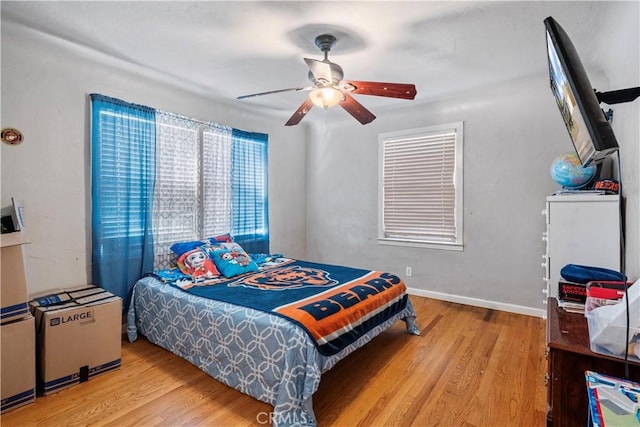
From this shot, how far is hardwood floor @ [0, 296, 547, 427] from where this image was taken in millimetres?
1886

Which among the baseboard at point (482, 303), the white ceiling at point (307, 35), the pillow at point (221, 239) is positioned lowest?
the baseboard at point (482, 303)

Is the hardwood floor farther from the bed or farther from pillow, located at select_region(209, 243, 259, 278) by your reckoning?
pillow, located at select_region(209, 243, 259, 278)

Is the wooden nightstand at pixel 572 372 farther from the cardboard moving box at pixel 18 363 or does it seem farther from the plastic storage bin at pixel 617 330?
the cardboard moving box at pixel 18 363

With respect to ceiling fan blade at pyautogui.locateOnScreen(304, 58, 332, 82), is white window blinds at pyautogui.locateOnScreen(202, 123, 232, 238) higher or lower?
lower

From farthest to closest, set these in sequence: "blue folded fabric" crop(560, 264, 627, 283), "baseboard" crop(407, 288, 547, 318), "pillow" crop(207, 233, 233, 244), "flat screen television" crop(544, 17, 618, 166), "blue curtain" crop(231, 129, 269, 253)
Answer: "blue curtain" crop(231, 129, 269, 253) → "pillow" crop(207, 233, 233, 244) → "baseboard" crop(407, 288, 547, 318) → "blue folded fabric" crop(560, 264, 627, 283) → "flat screen television" crop(544, 17, 618, 166)

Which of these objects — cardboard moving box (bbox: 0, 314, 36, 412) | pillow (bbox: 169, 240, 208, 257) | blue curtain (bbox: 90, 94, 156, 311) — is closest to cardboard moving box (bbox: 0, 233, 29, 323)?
cardboard moving box (bbox: 0, 314, 36, 412)

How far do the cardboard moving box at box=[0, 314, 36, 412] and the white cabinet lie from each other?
11.7ft

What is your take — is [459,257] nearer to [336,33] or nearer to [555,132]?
[555,132]

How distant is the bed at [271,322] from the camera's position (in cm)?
187

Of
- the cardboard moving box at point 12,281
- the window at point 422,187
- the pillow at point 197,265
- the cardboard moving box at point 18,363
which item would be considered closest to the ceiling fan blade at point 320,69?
the pillow at point 197,265

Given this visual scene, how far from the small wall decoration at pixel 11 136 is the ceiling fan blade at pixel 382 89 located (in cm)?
245

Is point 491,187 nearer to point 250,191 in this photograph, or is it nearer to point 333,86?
point 333,86

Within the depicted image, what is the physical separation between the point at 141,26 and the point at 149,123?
108 centimetres

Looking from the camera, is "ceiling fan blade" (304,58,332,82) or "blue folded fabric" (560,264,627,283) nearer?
"blue folded fabric" (560,264,627,283)
